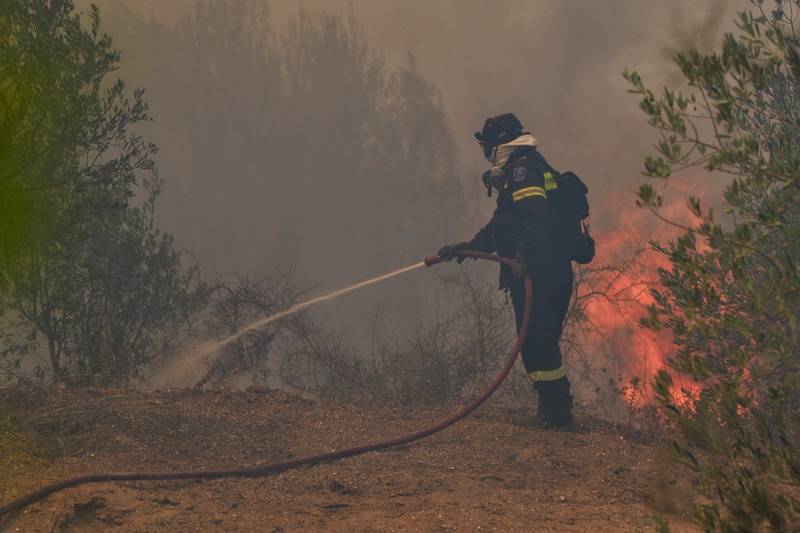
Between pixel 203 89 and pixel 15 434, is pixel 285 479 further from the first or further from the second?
pixel 203 89

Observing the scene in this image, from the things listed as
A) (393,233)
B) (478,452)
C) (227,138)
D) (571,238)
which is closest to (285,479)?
(478,452)

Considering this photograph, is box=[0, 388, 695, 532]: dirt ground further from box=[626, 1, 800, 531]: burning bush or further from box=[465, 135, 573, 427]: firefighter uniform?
box=[626, 1, 800, 531]: burning bush

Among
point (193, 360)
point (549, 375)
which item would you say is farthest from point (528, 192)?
point (193, 360)

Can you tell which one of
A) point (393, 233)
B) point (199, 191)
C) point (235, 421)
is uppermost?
point (199, 191)

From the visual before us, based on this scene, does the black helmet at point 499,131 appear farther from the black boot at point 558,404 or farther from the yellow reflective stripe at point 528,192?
the black boot at point 558,404

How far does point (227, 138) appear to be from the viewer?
50.6 m

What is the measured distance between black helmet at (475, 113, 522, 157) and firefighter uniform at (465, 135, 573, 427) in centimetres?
14

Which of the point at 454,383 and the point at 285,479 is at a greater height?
the point at 454,383

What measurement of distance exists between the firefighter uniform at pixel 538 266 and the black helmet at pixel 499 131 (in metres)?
0.14

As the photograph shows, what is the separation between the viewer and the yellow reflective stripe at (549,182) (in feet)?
21.9

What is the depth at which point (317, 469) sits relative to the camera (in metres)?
5.49

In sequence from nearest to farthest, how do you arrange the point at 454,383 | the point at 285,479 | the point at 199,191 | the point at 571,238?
the point at 285,479 < the point at 571,238 < the point at 454,383 < the point at 199,191

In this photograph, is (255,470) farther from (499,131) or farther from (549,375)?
(499,131)

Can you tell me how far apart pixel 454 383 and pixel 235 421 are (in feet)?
10.4
